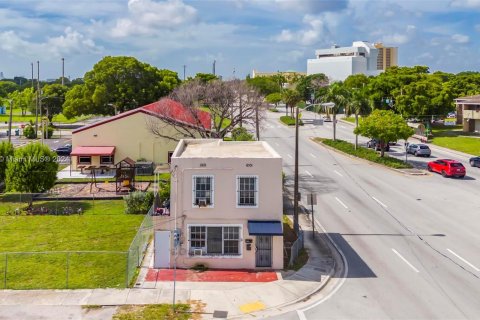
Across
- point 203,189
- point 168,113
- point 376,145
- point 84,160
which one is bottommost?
point 84,160

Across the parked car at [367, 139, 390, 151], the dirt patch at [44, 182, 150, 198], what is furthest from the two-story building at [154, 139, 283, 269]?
the parked car at [367, 139, 390, 151]

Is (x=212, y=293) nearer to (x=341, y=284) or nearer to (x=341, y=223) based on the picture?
(x=341, y=284)

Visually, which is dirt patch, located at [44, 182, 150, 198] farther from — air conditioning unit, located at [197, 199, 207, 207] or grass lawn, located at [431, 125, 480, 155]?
grass lawn, located at [431, 125, 480, 155]

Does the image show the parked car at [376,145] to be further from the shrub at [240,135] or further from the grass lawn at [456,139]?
the shrub at [240,135]

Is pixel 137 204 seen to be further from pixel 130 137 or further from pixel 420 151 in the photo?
pixel 420 151

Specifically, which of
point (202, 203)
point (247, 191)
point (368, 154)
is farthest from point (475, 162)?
point (202, 203)

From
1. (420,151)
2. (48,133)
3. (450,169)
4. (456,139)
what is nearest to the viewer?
(450,169)

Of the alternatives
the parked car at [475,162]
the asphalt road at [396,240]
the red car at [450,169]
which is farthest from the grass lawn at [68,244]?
the parked car at [475,162]

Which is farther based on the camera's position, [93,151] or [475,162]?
[475,162]

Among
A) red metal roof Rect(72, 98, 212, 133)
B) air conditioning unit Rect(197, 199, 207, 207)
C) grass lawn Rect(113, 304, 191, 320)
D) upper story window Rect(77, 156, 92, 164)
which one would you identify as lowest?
grass lawn Rect(113, 304, 191, 320)
